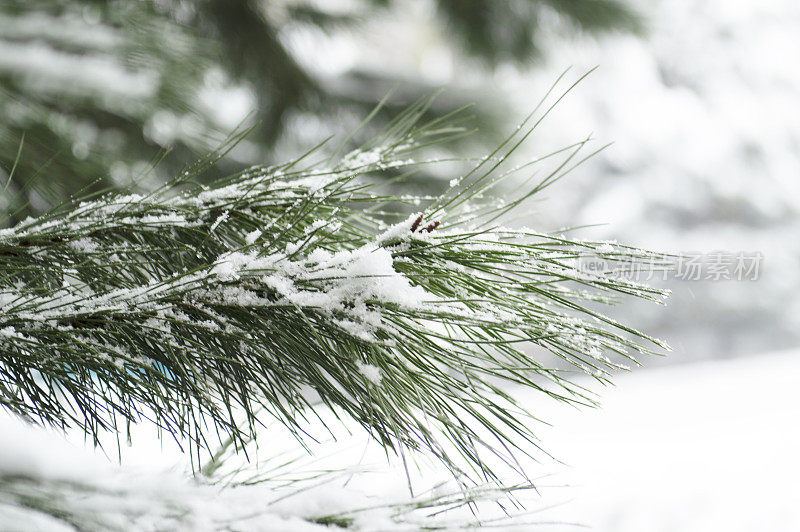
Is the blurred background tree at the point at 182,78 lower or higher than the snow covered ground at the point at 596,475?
higher

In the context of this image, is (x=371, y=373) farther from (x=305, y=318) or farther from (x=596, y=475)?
(x=596, y=475)

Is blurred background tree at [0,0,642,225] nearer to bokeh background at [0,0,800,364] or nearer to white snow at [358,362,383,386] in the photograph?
bokeh background at [0,0,800,364]

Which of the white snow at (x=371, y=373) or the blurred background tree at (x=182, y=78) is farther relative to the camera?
the blurred background tree at (x=182, y=78)

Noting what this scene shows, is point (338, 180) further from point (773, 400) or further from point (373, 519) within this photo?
point (773, 400)

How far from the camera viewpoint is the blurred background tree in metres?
0.75

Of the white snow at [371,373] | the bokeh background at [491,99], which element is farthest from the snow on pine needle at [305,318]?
the bokeh background at [491,99]

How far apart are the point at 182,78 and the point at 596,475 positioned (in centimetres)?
77

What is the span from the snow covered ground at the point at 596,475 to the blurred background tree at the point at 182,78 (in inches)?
5.4

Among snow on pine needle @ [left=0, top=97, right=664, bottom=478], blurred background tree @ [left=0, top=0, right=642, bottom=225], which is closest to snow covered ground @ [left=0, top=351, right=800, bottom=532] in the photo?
snow on pine needle @ [left=0, top=97, right=664, bottom=478]

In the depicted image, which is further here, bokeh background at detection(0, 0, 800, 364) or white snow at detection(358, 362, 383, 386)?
bokeh background at detection(0, 0, 800, 364)

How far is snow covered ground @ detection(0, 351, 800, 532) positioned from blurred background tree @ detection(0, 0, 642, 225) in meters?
0.14

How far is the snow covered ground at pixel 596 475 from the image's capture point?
0.80 ft

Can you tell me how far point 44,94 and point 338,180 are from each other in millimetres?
753

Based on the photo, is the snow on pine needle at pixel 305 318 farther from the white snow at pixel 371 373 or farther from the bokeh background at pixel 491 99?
the bokeh background at pixel 491 99
